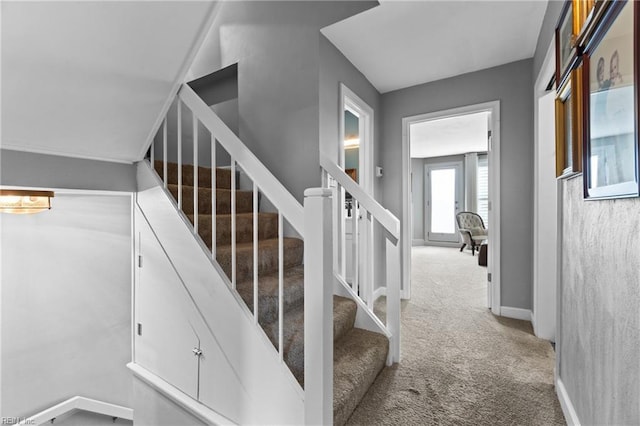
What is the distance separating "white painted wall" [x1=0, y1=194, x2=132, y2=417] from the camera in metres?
2.58

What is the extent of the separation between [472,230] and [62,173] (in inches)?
267

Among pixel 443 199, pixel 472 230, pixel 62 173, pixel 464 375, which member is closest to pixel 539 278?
pixel 464 375

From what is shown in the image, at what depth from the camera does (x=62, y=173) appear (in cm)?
152

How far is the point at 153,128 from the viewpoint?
5.50 ft

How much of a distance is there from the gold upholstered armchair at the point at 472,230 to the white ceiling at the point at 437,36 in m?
4.31

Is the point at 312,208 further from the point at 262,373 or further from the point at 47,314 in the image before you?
the point at 47,314

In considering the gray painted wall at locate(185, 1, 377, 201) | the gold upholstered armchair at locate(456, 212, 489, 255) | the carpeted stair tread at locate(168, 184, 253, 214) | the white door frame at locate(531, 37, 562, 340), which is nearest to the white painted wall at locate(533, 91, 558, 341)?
the white door frame at locate(531, 37, 562, 340)

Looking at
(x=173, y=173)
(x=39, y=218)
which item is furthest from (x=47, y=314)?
(x=173, y=173)

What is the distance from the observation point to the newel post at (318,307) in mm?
1135

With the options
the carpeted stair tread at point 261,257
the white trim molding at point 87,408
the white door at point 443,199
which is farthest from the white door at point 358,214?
the white door at point 443,199

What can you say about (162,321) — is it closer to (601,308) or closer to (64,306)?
(64,306)

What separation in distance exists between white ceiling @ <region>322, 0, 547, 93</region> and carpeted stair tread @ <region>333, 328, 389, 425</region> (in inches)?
89.9

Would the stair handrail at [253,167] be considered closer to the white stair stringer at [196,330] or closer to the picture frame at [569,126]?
the white stair stringer at [196,330]

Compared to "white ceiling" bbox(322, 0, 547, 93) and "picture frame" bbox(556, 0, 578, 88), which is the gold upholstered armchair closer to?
"white ceiling" bbox(322, 0, 547, 93)
